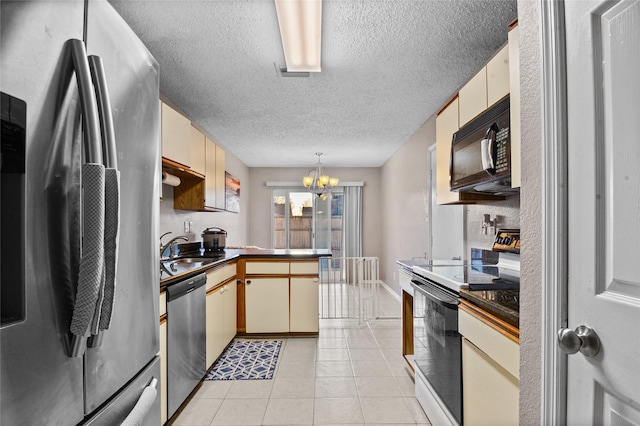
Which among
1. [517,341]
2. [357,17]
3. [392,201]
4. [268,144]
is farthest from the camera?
[392,201]

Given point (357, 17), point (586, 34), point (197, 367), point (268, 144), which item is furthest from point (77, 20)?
point (268, 144)

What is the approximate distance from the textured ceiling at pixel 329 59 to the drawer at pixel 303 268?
1.68m

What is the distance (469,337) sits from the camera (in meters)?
1.46

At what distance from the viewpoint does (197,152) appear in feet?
10.4

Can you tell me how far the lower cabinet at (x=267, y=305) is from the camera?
11.5 feet

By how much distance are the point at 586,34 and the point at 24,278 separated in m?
1.27

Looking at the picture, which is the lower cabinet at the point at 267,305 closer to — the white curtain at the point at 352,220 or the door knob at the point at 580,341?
the door knob at the point at 580,341

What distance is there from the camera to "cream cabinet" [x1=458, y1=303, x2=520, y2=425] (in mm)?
1143

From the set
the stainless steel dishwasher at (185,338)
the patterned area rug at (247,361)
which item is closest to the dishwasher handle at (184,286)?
the stainless steel dishwasher at (185,338)

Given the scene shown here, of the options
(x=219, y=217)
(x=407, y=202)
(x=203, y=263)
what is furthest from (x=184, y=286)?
(x=407, y=202)

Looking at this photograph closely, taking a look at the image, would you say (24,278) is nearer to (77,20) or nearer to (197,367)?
(77,20)

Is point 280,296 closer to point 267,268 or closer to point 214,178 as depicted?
point 267,268

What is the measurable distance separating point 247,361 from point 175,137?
6.46ft

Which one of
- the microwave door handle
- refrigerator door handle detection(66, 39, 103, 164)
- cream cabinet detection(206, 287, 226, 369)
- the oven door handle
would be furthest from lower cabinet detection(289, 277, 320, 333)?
refrigerator door handle detection(66, 39, 103, 164)
